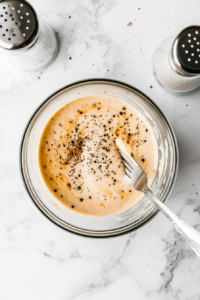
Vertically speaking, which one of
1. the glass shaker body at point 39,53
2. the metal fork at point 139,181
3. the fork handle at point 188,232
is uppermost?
the glass shaker body at point 39,53

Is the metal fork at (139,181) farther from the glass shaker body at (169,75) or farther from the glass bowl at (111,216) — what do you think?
the glass shaker body at (169,75)

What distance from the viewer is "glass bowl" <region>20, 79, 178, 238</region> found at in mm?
1062

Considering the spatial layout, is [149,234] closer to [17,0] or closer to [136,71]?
[136,71]

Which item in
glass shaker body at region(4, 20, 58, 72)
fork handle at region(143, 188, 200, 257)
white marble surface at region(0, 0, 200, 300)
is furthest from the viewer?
white marble surface at region(0, 0, 200, 300)

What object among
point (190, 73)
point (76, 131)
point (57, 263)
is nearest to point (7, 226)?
point (57, 263)

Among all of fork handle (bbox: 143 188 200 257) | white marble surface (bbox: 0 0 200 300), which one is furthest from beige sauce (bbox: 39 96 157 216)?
fork handle (bbox: 143 188 200 257)

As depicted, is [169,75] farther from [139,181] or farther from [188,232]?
[188,232]

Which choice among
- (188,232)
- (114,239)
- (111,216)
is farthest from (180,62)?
(114,239)

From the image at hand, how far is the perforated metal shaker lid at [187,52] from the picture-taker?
0.93m

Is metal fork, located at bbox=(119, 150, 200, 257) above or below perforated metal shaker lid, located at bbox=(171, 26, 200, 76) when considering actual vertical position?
below

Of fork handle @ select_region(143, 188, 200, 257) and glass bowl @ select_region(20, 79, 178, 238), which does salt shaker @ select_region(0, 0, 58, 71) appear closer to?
glass bowl @ select_region(20, 79, 178, 238)

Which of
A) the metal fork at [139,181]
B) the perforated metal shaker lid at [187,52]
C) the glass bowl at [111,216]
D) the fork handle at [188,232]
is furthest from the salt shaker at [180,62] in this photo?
the fork handle at [188,232]

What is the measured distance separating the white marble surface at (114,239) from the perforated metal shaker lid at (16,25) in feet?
0.72

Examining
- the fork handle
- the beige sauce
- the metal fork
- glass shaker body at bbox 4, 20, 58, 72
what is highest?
glass shaker body at bbox 4, 20, 58, 72
